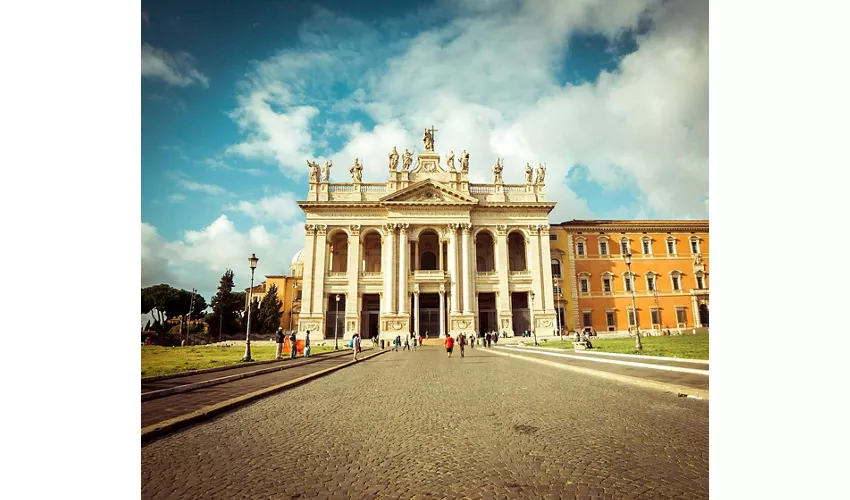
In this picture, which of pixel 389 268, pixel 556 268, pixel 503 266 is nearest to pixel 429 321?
pixel 389 268

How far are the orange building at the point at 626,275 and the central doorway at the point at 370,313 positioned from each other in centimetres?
1722

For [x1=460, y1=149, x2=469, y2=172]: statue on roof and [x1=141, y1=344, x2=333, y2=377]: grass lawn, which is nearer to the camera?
[x1=141, y1=344, x2=333, y2=377]: grass lawn

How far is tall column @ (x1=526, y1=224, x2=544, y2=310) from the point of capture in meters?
38.7

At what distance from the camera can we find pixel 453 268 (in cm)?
3819

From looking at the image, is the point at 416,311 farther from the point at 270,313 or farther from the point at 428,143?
the point at 270,313

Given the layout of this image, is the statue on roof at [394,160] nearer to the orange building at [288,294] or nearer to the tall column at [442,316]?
the tall column at [442,316]

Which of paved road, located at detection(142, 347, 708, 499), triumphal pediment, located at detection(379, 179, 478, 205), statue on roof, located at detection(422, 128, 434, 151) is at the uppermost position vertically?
statue on roof, located at detection(422, 128, 434, 151)

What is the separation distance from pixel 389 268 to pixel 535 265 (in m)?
13.4

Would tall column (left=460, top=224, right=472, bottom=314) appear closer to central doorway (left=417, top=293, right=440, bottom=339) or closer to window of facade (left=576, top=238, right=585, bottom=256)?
central doorway (left=417, top=293, right=440, bottom=339)

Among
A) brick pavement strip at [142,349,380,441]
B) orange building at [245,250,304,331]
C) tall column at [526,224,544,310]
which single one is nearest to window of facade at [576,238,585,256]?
tall column at [526,224,544,310]

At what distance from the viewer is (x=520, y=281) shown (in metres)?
39.6

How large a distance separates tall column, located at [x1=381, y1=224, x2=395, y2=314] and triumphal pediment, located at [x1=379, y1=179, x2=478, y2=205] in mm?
2507
